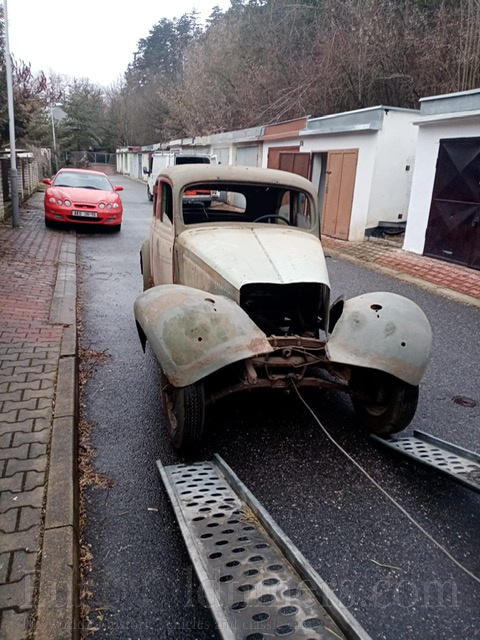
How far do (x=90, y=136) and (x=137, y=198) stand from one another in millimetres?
42573

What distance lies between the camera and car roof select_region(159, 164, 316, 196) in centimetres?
487

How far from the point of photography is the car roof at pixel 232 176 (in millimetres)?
4871

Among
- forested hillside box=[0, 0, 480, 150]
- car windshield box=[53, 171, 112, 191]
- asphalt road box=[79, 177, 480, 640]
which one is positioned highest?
forested hillside box=[0, 0, 480, 150]

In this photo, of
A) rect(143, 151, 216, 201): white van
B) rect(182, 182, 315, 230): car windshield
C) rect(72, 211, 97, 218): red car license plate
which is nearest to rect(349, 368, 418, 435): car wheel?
rect(182, 182, 315, 230): car windshield

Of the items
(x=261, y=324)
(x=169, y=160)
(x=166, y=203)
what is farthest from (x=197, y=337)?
(x=169, y=160)

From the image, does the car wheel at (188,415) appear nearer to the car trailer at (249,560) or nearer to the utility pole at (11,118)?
the car trailer at (249,560)

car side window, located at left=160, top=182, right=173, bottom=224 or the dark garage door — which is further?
the dark garage door

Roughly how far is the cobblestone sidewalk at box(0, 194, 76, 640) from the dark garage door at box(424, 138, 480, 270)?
25.6 ft

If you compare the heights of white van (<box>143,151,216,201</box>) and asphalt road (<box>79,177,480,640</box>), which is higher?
white van (<box>143,151,216,201</box>)

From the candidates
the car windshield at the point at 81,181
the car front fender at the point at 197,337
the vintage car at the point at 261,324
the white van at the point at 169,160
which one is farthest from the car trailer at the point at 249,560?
the white van at the point at 169,160

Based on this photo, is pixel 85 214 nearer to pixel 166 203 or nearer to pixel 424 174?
pixel 166 203

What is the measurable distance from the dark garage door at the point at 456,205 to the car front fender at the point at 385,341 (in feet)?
23.9

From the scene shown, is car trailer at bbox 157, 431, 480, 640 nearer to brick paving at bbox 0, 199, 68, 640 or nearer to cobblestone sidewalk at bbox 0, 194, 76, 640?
cobblestone sidewalk at bbox 0, 194, 76, 640

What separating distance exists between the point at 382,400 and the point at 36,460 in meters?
2.47
